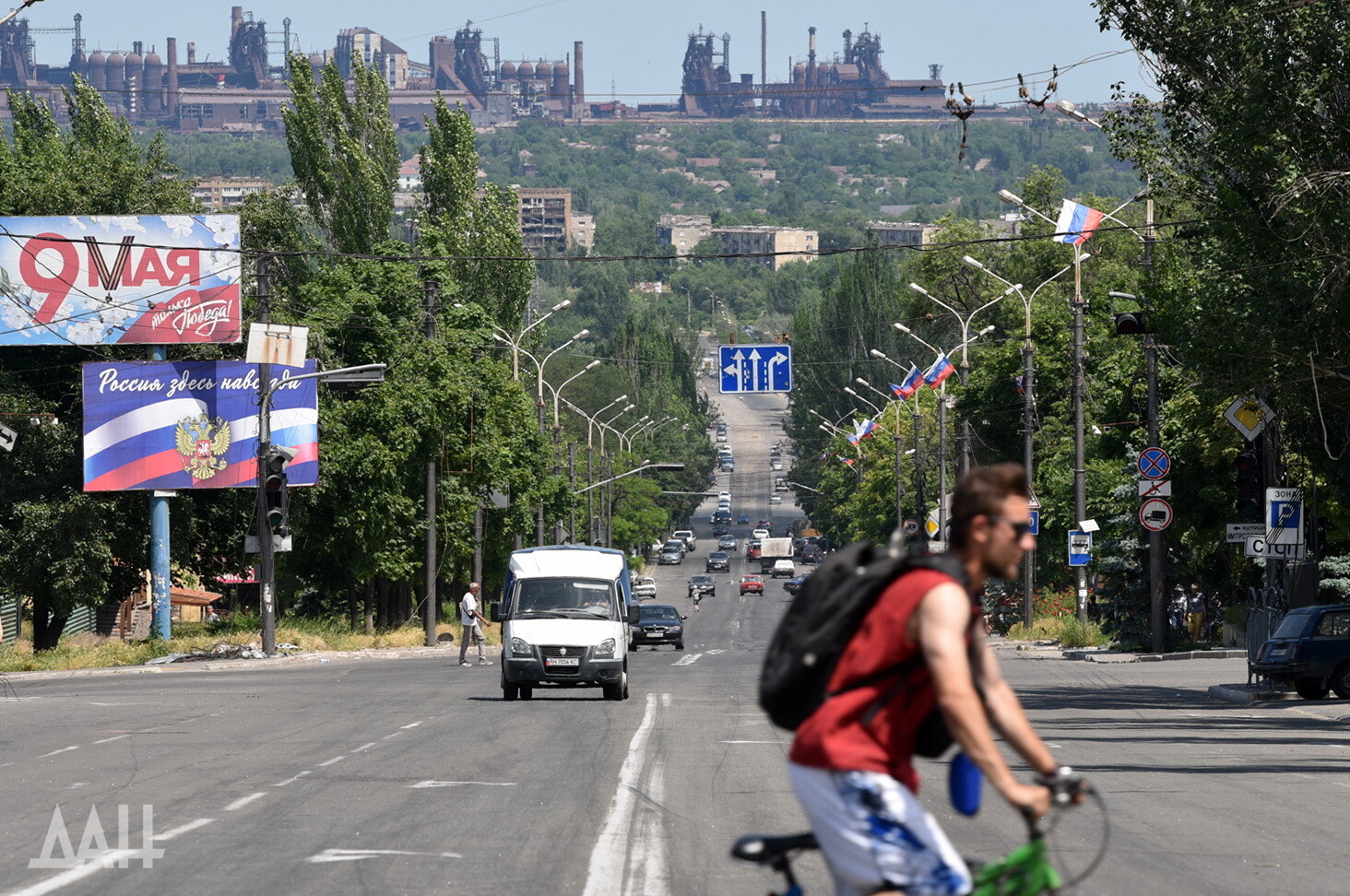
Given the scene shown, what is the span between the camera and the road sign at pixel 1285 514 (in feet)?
93.2

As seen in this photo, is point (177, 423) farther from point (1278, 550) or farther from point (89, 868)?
point (89, 868)

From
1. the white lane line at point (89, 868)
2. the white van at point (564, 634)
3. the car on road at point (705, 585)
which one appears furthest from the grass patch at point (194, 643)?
the car on road at point (705, 585)

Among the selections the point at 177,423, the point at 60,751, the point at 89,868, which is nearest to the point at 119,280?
the point at 177,423

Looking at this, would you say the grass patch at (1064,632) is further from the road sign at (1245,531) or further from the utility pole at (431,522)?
the utility pole at (431,522)

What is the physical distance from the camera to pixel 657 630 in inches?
2063

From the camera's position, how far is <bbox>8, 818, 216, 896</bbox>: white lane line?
9953 millimetres

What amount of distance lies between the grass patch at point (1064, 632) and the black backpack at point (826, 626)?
41243 mm

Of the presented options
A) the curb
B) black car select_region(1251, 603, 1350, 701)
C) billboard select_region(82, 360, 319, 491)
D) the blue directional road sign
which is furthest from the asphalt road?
the blue directional road sign

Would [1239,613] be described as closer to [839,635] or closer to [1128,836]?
[1128,836]

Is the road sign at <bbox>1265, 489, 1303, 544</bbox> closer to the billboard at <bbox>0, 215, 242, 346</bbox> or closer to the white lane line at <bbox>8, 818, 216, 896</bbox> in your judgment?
the white lane line at <bbox>8, 818, 216, 896</bbox>

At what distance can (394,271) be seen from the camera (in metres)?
54.8

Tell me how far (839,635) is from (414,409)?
1805 inches

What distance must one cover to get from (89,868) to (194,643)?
3466 centimetres

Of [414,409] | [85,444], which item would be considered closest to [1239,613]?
[414,409]
